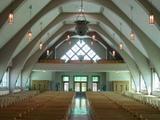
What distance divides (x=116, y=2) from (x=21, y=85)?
2060 cm

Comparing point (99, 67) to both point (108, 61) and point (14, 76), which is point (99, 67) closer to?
point (108, 61)

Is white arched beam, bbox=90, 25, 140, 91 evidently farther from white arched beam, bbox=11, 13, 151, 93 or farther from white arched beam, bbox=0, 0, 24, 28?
white arched beam, bbox=0, 0, 24, 28

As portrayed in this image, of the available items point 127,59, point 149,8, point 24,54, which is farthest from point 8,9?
point 127,59

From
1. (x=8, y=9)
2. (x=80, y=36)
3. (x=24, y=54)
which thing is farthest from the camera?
(x=24, y=54)

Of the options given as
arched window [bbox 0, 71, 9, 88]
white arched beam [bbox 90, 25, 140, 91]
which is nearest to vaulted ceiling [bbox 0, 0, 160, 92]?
arched window [bbox 0, 71, 9, 88]

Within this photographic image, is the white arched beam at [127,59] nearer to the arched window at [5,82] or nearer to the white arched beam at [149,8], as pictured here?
the arched window at [5,82]

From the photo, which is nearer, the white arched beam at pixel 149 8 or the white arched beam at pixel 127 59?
the white arched beam at pixel 149 8

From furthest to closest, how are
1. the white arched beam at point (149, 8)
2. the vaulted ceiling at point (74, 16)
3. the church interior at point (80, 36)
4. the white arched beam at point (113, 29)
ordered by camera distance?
the white arched beam at point (113, 29) < the vaulted ceiling at point (74, 16) < the white arched beam at point (149, 8) < the church interior at point (80, 36)

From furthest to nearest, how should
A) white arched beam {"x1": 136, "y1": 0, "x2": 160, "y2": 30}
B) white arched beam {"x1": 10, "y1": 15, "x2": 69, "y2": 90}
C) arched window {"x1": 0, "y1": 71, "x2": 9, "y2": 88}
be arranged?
arched window {"x1": 0, "y1": 71, "x2": 9, "y2": 88} < white arched beam {"x1": 10, "y1": 15, "x2": 69, "y2": 90} < white arched beam {"x1": 136, "y1": 0, "x2": 160, "y2": 30}

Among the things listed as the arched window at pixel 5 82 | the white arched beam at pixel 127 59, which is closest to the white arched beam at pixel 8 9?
the arched window at pixel 5 82

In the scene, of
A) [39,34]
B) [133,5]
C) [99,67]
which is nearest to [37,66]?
[99,67]

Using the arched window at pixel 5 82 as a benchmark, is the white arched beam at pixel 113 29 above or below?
above

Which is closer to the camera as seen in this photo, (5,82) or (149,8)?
(149,8)

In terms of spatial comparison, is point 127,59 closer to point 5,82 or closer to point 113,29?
point 113,29
